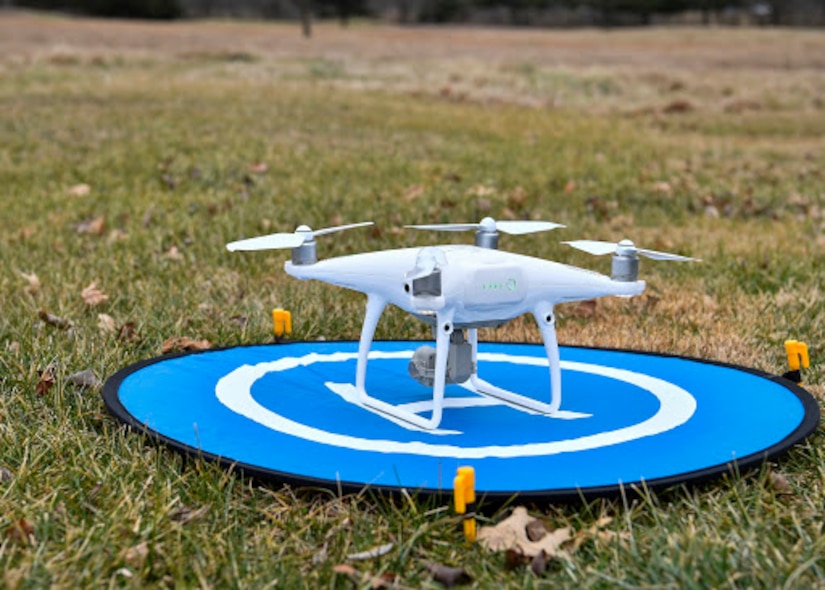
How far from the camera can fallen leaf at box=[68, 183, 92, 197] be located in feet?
→ 27.6

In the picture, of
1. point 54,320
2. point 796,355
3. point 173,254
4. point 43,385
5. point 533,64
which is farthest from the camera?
point 533,64

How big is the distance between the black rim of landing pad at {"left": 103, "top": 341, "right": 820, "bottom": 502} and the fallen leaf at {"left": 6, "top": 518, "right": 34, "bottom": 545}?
21.9 inches

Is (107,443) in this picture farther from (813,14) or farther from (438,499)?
(813,14)

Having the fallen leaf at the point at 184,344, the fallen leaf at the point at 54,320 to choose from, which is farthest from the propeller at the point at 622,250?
the fallen leaf at the point at 54,320

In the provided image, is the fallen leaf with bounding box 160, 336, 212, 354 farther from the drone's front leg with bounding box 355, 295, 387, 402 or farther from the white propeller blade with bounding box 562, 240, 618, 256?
the white propeller blade with bounding box 562, 240, 618, 256

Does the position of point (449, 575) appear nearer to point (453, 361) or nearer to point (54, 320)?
point (453, 361)

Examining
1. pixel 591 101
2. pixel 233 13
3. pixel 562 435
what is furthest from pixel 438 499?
pixel 233 13

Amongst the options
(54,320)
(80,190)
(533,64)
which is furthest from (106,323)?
(533,64)

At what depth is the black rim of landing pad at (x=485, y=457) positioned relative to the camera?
292cm

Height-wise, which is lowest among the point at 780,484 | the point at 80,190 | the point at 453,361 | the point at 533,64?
the point at 533,64

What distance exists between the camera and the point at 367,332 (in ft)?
12.1

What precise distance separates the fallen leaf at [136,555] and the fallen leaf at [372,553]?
1.68ft

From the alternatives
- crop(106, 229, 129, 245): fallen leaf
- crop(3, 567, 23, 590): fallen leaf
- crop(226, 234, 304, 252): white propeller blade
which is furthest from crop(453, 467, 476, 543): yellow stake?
crop(106, 229, 129, 245): fallen leaf

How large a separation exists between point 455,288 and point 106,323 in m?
2.27
